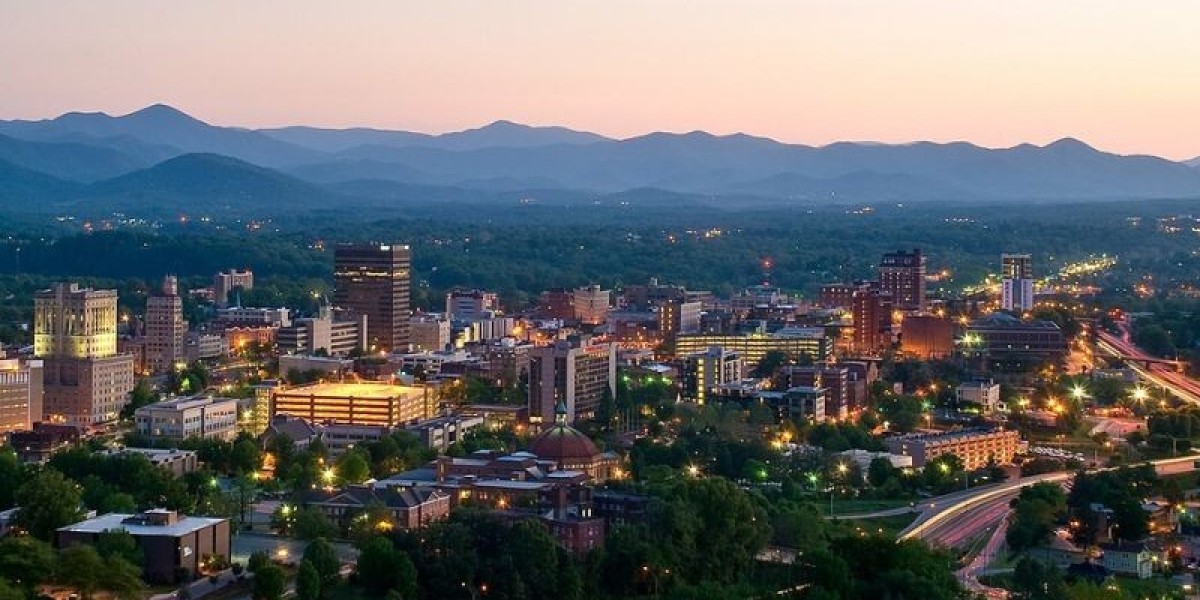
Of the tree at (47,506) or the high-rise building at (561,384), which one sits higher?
the high-rise building at (561,384)

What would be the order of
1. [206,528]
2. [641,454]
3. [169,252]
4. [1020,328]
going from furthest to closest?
[169,252], [1020,328], [641,454], [206,528]

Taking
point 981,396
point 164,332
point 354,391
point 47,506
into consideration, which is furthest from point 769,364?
point 47,506

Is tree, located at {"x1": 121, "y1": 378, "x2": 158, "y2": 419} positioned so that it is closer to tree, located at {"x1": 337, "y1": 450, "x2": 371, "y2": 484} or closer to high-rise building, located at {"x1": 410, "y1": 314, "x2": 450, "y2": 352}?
tree, located at {"x1": 337, "y1": 450, "x2": 371, "y2": 484}

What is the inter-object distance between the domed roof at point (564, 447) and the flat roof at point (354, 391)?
6741 millimetres

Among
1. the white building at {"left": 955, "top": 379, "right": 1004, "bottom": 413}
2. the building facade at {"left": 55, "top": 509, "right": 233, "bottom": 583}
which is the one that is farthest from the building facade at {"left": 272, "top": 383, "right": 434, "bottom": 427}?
the building facade at {"left": 55, "top": 509, "right": 233, "bottom": 583}

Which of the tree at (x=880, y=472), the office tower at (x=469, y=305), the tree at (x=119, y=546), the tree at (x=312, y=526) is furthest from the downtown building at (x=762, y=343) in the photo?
the tree at (x=119, y=546)

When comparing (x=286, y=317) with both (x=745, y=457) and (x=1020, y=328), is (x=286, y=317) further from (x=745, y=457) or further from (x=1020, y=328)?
(x=745, y=457)

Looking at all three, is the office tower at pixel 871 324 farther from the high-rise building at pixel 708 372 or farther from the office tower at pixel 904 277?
the high-rise building at pixel 708 372

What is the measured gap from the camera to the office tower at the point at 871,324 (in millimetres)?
47906

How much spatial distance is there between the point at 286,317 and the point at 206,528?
2843cm

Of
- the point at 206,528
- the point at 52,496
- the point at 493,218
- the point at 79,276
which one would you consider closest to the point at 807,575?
the point at 206,528

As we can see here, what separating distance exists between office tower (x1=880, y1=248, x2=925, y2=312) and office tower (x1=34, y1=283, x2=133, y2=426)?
24.6 metres

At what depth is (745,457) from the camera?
1171 inches

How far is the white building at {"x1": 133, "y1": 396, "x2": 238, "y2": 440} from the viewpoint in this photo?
3259 centimetres
